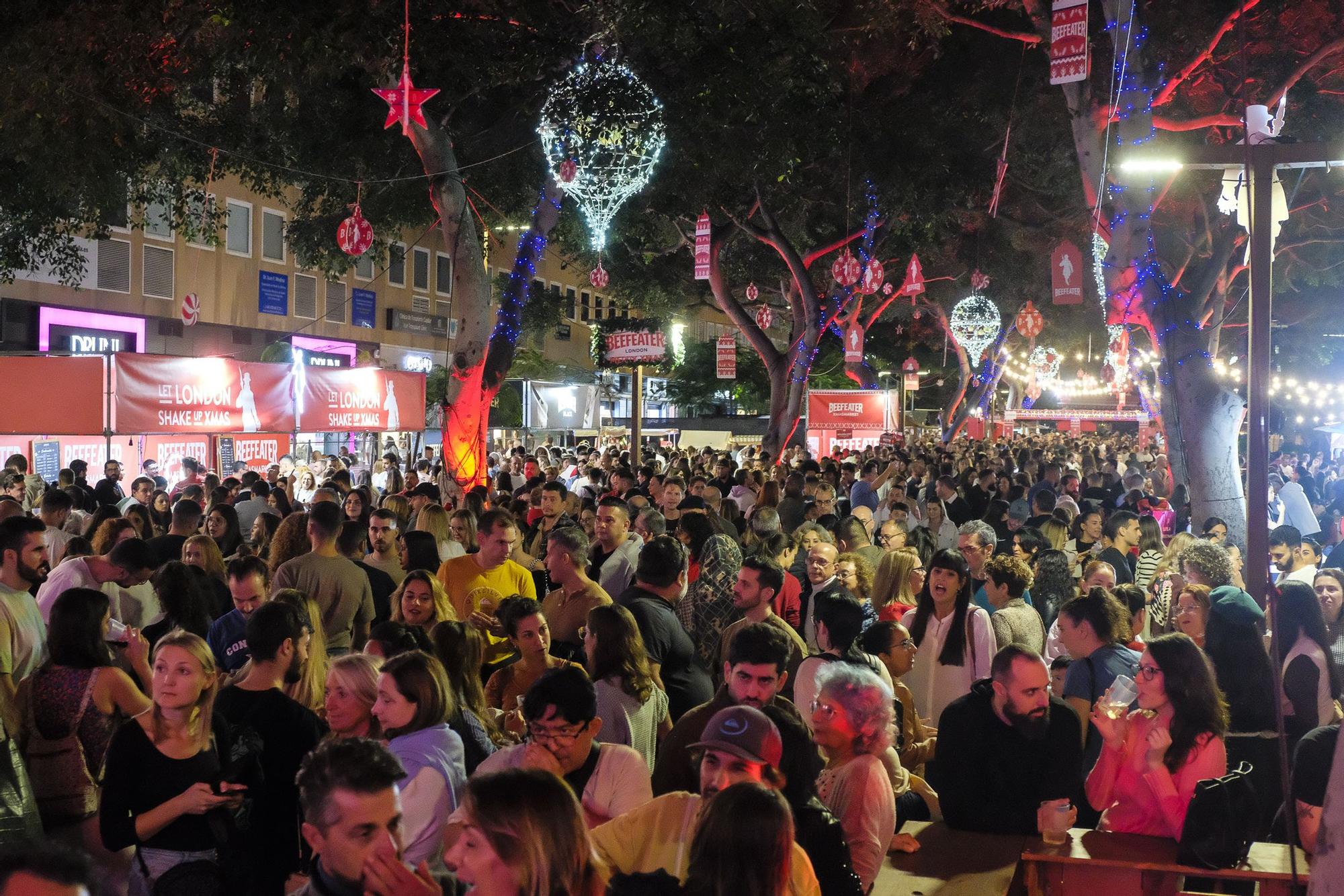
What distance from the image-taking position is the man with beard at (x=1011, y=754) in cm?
479

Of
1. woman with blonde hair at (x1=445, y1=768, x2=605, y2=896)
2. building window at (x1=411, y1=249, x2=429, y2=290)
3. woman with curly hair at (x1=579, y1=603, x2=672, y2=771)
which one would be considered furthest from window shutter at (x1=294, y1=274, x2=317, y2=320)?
woman with blonde hair at (x1=445, y1=768, x2=605, y2=896)

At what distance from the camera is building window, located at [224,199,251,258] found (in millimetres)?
31953

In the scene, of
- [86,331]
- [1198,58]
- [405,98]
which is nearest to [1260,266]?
[405,98]

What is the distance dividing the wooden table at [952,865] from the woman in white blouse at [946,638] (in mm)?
1869

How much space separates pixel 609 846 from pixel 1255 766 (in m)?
3.39

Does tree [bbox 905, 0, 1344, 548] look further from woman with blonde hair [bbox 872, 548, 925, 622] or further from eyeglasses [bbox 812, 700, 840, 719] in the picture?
eyeglasses [bbox 812, 700, 840, 719]

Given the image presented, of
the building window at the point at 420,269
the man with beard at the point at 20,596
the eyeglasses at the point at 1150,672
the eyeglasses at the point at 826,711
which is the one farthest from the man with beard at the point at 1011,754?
the building window at the point at 420,269

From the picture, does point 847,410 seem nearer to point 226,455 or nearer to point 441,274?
point 226,455

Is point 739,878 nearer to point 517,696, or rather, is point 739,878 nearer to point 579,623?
point 517,696

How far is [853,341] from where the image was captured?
36.5m

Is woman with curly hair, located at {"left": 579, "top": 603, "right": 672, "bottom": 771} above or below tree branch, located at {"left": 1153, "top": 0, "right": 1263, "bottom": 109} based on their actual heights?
below

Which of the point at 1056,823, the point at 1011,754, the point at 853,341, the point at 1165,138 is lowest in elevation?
the point at 1056,823

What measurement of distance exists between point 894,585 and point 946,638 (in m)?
0.88

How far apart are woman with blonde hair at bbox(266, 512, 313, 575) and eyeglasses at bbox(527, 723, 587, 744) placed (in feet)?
15.4
